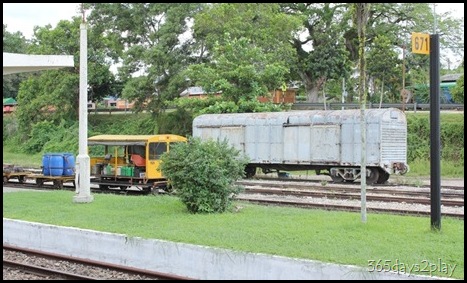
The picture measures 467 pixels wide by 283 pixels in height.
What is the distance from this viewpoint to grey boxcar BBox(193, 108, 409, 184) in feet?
79.4

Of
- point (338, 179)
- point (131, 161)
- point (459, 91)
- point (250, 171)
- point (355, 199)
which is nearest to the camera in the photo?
point (355, 199)

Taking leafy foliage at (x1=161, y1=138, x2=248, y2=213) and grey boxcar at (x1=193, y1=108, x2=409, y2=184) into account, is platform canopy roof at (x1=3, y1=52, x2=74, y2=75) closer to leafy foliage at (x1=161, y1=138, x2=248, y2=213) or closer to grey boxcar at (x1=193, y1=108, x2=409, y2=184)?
leafy foliage at (x1=161, y1=138, x2=248, y2=213)

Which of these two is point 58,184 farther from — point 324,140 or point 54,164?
point 324,140

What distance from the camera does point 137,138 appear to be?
21.5m

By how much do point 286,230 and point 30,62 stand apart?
1012cm

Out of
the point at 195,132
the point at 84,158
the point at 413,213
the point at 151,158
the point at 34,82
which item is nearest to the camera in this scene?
the point at 413,213

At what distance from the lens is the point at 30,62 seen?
18156mm

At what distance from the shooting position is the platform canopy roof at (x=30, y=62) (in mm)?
17422

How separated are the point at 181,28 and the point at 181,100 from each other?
818 cm

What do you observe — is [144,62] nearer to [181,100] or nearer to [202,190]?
[181,100]

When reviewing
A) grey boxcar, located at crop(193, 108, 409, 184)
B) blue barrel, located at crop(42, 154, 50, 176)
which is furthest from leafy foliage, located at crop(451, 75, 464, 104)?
blue barrel, located at crop(42, 154, 50, 176)

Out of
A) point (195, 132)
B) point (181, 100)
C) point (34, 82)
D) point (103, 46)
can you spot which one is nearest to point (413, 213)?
point (195, 132)

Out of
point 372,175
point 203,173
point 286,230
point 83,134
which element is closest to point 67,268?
point 286,230

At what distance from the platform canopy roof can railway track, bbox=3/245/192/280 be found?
693 cm
